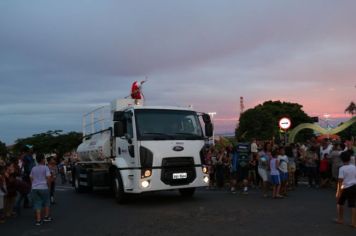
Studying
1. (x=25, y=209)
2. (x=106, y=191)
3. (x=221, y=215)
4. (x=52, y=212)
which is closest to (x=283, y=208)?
(x=221, y=215)

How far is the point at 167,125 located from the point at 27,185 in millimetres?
4403

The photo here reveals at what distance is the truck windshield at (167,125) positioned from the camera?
1336cm

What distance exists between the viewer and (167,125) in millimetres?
13719

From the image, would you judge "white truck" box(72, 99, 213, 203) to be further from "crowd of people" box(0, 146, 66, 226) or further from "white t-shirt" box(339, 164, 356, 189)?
"white t-shirt" box(339, 164, 356, 189)

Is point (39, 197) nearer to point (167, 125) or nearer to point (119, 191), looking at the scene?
point (119, 191)

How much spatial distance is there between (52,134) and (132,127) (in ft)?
269

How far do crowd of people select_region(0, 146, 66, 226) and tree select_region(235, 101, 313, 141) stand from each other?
60.4 metres

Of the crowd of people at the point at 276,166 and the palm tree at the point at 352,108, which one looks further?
the palm tree at the point at 352,108

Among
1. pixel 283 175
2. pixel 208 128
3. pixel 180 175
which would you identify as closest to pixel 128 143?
pixel 180 175

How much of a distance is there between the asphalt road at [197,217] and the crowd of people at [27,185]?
1.18ft

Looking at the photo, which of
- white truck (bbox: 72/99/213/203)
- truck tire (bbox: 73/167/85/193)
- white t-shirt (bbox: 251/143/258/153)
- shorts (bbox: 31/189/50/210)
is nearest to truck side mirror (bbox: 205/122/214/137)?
white truck (bbox: 72/99/213/203)

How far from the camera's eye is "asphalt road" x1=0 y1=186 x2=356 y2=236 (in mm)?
9320

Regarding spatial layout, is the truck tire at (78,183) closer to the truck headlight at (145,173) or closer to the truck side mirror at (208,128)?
the truck headlight at (145,173)

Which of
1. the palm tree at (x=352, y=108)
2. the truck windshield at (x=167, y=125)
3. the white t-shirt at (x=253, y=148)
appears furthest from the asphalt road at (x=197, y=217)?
the palm tree at (x=352, y=108)
